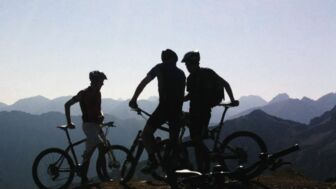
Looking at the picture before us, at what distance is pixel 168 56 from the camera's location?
10648mm

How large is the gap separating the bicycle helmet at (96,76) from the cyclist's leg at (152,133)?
339 centimetres

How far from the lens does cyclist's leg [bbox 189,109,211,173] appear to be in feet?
36.1

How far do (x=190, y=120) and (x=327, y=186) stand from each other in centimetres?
377

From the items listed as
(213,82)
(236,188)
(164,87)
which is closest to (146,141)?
(164,87)

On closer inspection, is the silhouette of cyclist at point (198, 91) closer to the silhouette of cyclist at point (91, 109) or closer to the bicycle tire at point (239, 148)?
the bicycle tire at point (239, 148)

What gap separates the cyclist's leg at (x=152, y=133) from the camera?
1050 centimetres

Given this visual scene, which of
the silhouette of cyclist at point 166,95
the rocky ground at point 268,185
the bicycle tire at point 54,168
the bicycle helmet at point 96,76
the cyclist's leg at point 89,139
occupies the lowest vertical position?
the rocky ground at point 268,185

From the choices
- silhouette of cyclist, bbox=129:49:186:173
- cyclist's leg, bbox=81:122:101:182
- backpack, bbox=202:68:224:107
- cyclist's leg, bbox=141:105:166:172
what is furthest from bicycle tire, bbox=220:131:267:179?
cyclist's leg, bbox=81:122:101:182

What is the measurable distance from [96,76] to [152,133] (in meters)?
3.54

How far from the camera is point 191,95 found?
11.7 m

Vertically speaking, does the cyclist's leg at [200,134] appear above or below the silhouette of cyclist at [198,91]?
below

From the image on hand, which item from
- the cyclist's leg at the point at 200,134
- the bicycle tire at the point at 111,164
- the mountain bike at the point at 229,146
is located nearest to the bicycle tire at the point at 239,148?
the mountain bike at the point at 229,146

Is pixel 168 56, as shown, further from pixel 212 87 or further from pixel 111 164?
pixel 111 164

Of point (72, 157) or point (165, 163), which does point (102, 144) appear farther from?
point (165, 163)
